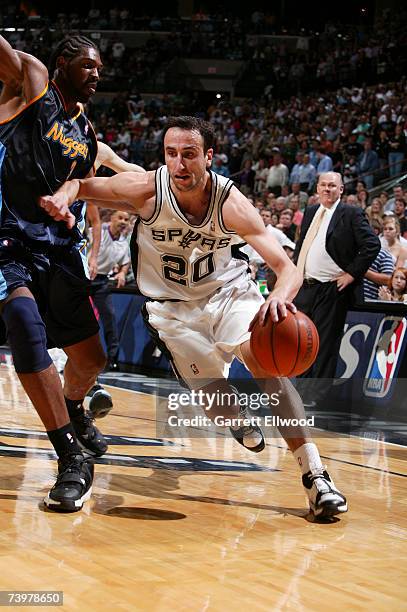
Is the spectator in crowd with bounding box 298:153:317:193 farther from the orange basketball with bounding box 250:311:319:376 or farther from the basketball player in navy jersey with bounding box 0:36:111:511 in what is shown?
the orange basketball with bounding box 250:311:319:376

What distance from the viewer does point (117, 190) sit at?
4105 mm

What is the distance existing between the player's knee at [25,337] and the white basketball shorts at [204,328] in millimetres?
725

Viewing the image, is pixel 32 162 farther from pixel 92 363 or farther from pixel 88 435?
pixel 88 435

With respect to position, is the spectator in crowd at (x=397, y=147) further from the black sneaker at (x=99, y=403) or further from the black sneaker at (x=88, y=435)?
the black sneaker at (x=88, y=435)

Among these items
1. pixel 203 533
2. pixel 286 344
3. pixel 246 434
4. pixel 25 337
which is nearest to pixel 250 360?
pixel 286 344

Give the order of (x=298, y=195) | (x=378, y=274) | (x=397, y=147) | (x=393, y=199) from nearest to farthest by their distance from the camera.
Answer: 1. (x=378, y=274)
2. (x=393, y=199)
3. (x=298, y=195)
4. (x=397, y=147)

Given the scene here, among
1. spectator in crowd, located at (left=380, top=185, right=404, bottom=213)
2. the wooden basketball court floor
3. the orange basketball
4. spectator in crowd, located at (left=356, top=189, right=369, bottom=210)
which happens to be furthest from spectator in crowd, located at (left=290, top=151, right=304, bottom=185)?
the orange basketball

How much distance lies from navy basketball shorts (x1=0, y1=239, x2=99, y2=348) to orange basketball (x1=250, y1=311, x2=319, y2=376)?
103 centimetres

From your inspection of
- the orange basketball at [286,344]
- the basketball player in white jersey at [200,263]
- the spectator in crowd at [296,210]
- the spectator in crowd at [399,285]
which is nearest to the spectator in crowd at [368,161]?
the spectator in crowd at [296,210]

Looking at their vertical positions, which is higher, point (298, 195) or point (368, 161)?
point (368, 161)

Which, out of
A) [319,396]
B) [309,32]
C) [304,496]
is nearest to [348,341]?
[319,396]

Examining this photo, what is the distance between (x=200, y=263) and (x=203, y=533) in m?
1.36

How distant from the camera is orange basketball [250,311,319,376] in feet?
11.9

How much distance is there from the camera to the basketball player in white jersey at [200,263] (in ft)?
12.8
